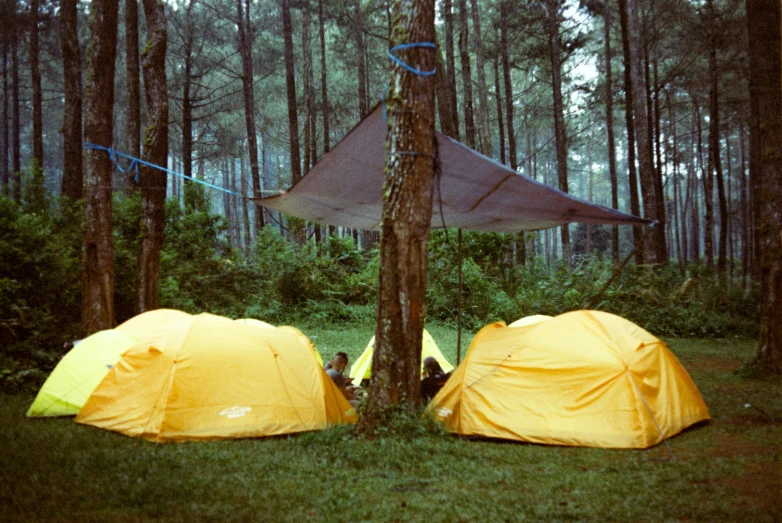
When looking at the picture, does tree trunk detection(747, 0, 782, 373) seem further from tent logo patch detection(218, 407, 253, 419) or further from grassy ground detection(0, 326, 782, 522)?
tent logo patch detection(218, 407, 253, 419)

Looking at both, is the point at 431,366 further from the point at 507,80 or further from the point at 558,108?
the point at 507,80

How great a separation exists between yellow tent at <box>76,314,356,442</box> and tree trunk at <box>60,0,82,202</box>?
7493 millimetres

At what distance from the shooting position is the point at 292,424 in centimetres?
628

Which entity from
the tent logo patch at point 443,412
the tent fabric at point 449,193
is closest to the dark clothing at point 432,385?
the tent logo patch at point 443,412

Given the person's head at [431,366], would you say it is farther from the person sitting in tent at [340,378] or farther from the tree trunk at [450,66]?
the tree trunk at [450,66]

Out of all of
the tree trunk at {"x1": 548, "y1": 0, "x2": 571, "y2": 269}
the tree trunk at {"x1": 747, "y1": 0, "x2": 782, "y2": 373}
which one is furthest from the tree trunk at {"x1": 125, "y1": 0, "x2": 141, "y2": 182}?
the tree trunk at {"x1": 548, "y1": 0, "x2": 571, "y2": 269}

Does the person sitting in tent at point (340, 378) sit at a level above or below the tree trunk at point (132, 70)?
below

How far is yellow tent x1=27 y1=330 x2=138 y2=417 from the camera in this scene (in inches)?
264

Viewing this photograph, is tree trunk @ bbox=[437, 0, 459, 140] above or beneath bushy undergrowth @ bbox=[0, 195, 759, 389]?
above

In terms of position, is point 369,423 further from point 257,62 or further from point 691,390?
point 257,62

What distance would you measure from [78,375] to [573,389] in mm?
4978

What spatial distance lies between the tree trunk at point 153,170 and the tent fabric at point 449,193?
2.90m

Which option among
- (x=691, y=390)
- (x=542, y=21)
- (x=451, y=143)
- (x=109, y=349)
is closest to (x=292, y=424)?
(x=109, y=349)

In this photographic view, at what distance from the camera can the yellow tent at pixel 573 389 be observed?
595cm
